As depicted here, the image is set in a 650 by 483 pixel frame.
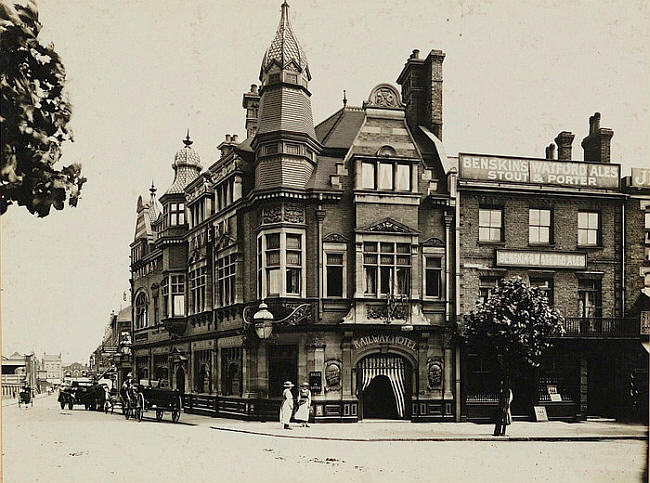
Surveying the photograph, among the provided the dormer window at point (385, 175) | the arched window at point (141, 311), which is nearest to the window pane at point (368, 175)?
the dormer window at point (385, 175)

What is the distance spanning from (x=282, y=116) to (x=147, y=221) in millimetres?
5828

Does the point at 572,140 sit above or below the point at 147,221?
above

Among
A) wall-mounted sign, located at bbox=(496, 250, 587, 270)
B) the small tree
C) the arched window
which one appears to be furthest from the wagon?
wall-mounted sign, located at bbox=(496, 250, 587, 270)

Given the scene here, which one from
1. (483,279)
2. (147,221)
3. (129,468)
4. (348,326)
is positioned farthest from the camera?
(483,279)

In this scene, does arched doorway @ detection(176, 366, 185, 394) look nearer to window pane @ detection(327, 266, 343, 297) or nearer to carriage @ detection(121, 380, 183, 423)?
carriage @ detection(121, 380, 183, 423)

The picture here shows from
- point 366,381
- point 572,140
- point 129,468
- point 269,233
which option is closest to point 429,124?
point 572,140

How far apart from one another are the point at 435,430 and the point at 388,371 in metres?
3.06

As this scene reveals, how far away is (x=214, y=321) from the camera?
27.2 metres

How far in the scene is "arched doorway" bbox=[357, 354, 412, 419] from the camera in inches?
976

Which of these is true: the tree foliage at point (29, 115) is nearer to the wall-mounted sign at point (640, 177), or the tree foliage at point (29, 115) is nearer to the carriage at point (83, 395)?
the wall-mounted sign at point (640, 177)

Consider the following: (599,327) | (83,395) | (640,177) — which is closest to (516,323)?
(599,327)

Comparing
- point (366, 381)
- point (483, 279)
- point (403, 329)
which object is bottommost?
point (366, 381)

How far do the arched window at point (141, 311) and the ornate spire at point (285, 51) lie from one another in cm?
1131

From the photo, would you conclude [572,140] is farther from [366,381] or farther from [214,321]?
[214,321]
